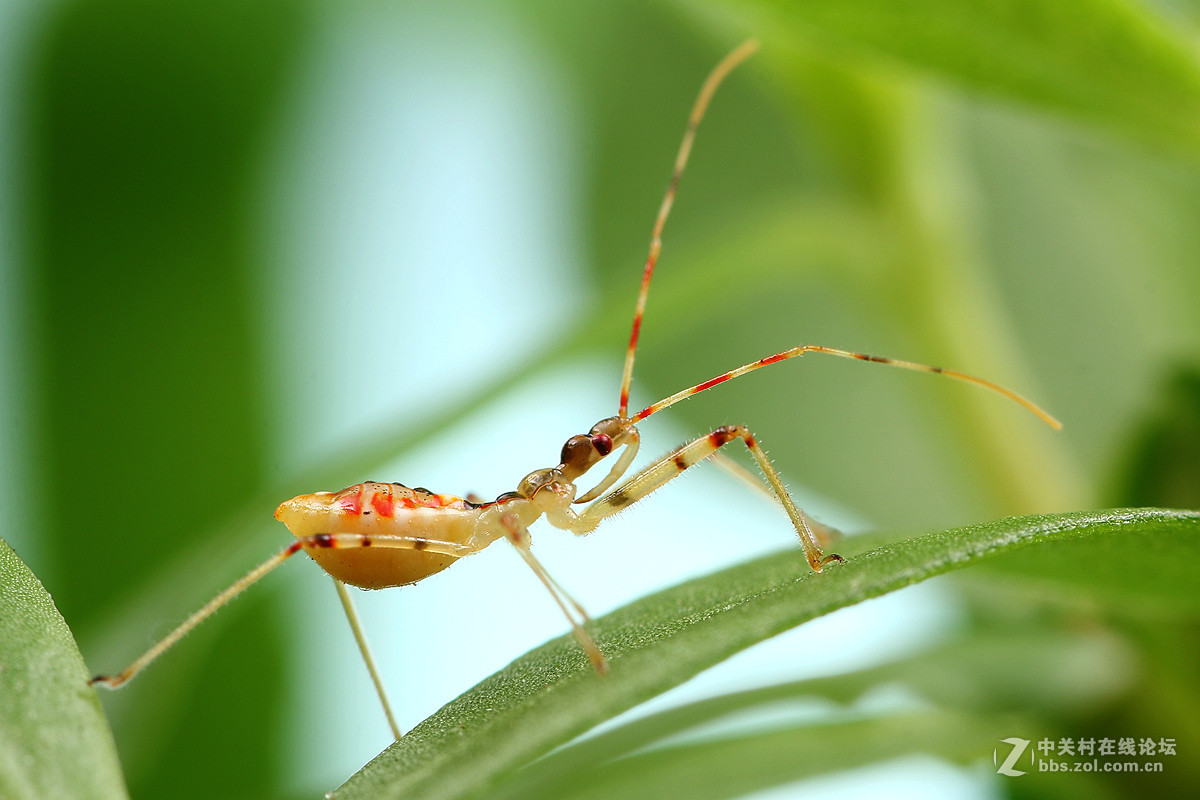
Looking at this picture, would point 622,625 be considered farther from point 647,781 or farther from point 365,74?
point 365,74

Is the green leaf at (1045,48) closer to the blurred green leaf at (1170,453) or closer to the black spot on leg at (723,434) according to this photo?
the blurred green leaf at (1170,453)

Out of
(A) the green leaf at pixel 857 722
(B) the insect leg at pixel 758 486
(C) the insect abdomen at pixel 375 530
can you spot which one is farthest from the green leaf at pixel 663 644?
(B) the insect leg at pixel 758 486

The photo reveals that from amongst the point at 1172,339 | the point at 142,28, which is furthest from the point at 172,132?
the point at 1172,339

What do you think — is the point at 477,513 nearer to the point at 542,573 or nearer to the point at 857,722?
the point at 542,573

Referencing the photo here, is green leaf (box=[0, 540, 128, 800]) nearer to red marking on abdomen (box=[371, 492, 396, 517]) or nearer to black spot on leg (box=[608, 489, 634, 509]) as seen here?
red marking on abdomen (box=[371, 492, 396, 517])

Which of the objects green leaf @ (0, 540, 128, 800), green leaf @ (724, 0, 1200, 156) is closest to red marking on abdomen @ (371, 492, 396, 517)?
green leaf @ (0, 540, 128, 800)

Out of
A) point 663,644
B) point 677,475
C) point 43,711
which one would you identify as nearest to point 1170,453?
point 677,475
